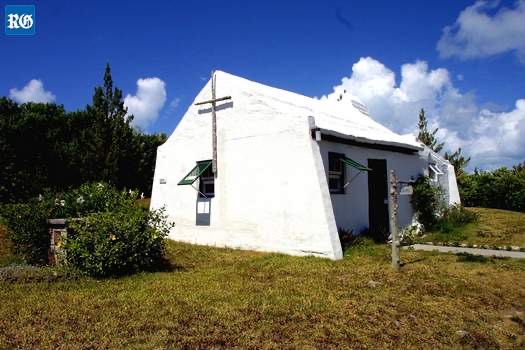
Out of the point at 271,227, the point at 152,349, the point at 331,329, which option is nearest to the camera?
the point at 152,349

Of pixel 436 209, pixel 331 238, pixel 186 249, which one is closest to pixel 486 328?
pixel 331 238

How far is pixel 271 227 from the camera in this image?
10578 mm

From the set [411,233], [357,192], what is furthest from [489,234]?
[357,192]

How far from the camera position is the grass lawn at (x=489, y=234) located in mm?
12531

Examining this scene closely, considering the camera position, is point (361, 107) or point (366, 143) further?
point (361, 107)

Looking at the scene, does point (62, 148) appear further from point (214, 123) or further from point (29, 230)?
point (29, 230)

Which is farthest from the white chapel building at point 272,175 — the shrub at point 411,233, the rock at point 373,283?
the rock at point 373,283

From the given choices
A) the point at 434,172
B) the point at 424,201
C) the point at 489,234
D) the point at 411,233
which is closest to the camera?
the point at 489,234

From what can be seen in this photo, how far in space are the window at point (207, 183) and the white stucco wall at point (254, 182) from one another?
0.31 meters

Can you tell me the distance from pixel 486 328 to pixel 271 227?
5.82 meters

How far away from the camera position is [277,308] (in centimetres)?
589

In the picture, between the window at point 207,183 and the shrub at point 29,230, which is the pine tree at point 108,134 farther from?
the shrub at point 29,230

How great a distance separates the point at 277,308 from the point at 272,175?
16.9 feet

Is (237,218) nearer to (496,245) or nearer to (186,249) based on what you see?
(186,249)
